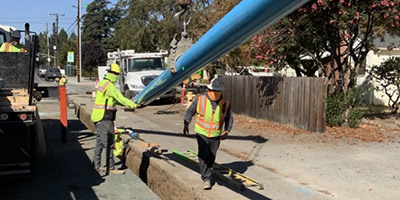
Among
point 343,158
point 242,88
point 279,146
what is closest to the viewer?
point 343,158

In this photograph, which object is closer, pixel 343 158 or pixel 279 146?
pixel 343 158

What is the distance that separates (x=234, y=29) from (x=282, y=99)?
893 centimetres

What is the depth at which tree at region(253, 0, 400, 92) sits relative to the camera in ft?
34.8

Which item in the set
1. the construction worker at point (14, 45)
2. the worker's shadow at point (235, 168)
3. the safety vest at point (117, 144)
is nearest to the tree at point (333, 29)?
the worker's shadow at point (235, 168)

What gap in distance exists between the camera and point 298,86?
12.1m

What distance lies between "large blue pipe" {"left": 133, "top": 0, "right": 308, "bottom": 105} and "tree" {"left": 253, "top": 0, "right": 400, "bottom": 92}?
5967 millimetres

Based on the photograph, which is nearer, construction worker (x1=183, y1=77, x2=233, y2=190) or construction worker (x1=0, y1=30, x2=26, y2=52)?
construction worker (x1=183, y1=77, x2=233, y2=190)

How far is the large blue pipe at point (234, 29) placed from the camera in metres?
3.48

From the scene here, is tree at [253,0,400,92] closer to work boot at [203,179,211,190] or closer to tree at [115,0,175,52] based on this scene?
work boot at [203,179,211,190]

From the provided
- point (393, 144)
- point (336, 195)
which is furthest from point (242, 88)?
point (336, 195)

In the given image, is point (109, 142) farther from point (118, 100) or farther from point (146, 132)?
point (146, 132)

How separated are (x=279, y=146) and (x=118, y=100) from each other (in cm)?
434

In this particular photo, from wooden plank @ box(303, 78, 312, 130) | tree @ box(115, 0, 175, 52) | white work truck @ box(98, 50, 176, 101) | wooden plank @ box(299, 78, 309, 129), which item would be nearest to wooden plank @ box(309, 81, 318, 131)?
wooden plank @ box(303, 78, 312, 130)

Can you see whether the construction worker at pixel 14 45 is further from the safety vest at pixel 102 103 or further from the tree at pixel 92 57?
the tree at pixel 92 57
